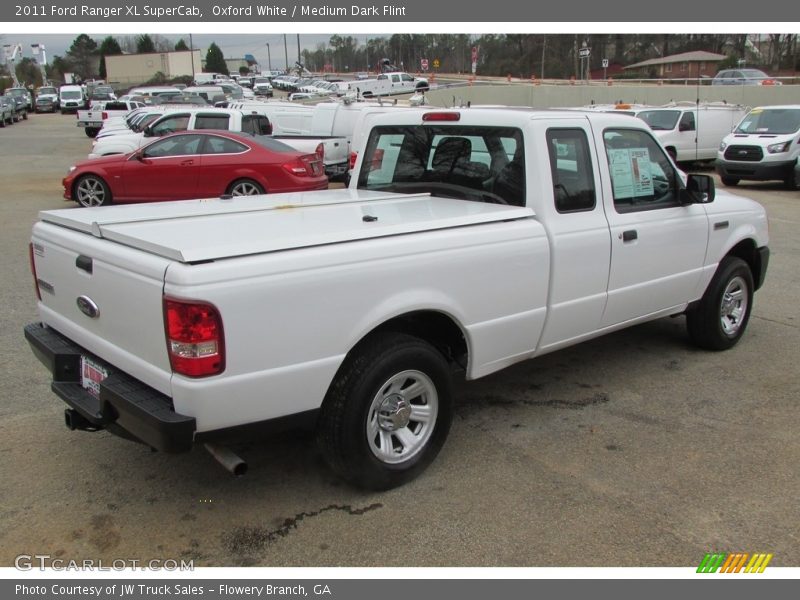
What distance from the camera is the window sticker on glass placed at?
185 inches

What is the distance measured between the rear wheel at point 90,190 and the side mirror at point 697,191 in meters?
10.5

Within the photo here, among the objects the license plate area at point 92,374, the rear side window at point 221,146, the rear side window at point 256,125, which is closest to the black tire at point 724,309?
the license plate area at point 92,374

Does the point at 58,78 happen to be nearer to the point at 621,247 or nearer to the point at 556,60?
the point at 556,60

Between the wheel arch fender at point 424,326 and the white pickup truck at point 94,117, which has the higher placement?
the white pickup truck at point 94,117

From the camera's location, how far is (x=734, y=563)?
3.16 meters

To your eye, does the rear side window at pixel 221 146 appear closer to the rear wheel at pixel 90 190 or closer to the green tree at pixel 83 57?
the rear wheel at pixel 90 190

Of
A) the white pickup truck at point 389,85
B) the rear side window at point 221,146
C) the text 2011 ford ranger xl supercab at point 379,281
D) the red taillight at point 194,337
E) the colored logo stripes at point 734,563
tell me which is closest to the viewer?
the red taillight at point 194,337

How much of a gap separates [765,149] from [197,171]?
40.7 ft

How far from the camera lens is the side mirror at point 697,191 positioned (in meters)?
4.97

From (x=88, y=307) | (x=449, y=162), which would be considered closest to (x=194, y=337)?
(x=88, y=307)

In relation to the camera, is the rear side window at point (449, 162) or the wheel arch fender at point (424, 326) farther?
the rear side window at point (449, 162)

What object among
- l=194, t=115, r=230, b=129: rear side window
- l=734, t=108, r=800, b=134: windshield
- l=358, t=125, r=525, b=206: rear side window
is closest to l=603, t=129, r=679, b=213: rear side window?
l=358, t=125, r=525, b=206: rear side window

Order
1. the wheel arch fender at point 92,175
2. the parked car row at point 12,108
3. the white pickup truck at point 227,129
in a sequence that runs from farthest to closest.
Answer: the parked car row at point 12,108, the white pickup truck at point 227,129, the wheel arch fender at point 92,175

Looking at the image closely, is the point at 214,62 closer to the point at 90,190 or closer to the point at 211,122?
the point at 211,122
